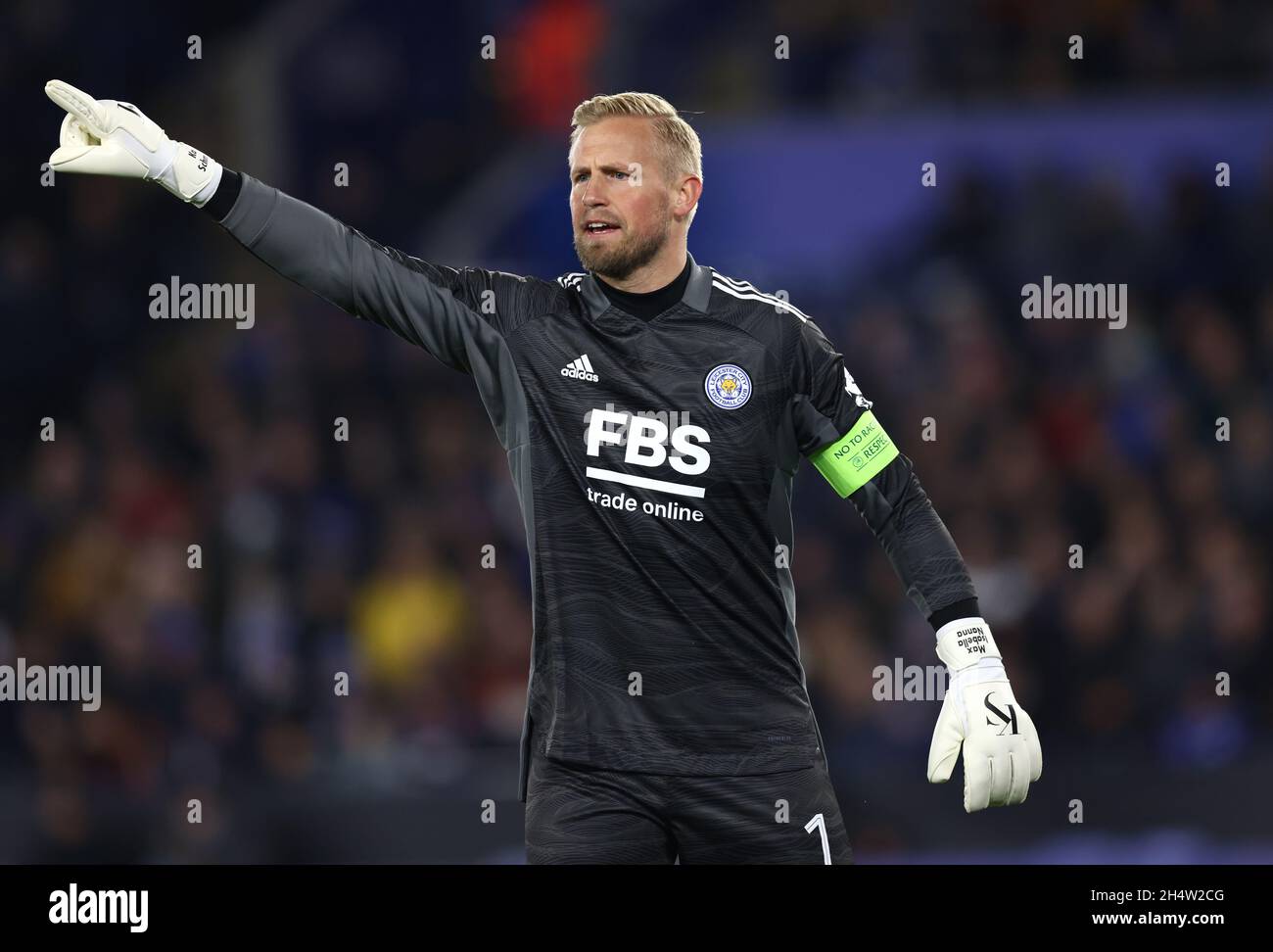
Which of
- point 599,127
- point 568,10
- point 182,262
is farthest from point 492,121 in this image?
point 599,127

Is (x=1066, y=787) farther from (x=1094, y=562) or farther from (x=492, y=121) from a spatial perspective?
(x=492, y=121)

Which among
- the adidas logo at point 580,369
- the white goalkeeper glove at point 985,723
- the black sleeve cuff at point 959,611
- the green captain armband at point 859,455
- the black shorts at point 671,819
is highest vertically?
the adidas logo at point 580,369

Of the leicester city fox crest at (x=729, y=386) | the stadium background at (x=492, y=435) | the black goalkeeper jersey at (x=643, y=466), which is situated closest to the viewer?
the black goalkeeper jersey at (x=643, y=466)

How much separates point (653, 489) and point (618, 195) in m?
0.71

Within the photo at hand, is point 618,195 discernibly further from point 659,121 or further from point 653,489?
point 653,489

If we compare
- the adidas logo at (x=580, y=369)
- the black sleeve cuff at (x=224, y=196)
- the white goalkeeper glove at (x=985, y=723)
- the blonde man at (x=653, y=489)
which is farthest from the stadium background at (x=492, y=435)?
the black sleeve cuff at (x=224, y=196)

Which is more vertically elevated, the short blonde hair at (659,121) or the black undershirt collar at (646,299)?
the short blonde hair at (659,121)

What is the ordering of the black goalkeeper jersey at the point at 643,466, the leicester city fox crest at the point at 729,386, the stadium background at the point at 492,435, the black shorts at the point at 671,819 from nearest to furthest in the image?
the black shorts at the point at 671,819, the black goalkeeper jersey at the point at 643,466, the leicester city fox crest at the point at 729,386, the stadium background at the point at 492,435

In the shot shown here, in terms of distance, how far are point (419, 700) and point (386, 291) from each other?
4080mm

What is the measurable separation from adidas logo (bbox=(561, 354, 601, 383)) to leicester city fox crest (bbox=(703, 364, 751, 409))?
11.1 inches

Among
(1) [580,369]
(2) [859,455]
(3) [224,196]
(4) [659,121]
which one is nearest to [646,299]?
(1) [580,369]

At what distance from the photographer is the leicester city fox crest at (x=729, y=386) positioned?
437cm

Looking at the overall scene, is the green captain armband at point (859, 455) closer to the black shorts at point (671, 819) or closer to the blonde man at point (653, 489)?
the blonde man at point (653, 489)
